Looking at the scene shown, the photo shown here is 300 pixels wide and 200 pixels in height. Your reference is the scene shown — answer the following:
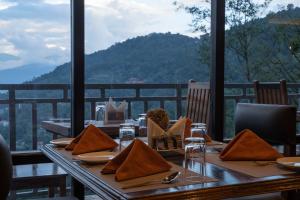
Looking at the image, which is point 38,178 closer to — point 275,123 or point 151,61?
point 151,61

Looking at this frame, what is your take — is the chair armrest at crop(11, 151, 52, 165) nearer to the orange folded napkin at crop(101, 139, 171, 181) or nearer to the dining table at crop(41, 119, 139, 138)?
the dining table at crop(41, 119, 139, 138)

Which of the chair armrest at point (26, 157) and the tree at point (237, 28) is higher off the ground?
the tree at point (237, 28)

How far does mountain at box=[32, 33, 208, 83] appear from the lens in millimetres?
3311

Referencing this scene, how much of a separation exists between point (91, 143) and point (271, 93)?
7.33 ft

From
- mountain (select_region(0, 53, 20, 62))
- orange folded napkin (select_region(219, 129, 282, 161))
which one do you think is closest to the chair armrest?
mountain (select_region(0, 53, 20, 62))

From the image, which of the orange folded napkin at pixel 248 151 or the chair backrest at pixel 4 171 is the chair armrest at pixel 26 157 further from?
the orange folded napkin at pixel 248 151

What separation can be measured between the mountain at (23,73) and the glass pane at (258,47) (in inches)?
59.8

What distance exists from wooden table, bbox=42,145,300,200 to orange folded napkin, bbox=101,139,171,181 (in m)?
0.07

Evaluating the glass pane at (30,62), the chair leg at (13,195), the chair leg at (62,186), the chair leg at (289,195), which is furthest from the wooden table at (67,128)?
the chair leg at (289,195)

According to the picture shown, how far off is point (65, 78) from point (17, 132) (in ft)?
1.78

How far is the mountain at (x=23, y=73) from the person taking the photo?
2.92 meters

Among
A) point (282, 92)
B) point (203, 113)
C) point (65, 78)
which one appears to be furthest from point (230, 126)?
point (65, 78)

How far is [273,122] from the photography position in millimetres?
2361

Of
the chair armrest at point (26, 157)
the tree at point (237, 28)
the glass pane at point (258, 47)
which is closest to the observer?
the chair armrest at point (26, 157)
